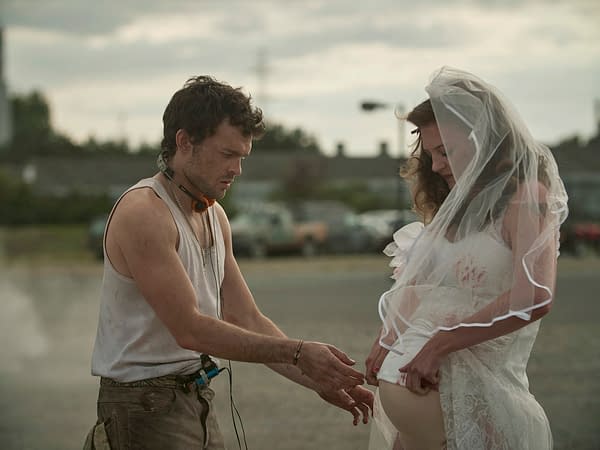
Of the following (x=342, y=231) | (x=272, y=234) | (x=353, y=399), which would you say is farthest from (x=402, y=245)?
(x=342, y=231)

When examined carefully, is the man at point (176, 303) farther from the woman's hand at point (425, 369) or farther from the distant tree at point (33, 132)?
the distant tree at point (33, 132)

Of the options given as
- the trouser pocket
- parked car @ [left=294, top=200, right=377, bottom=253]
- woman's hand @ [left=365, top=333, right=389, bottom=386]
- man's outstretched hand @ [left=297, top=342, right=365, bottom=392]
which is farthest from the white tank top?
parked car @ [left=294, top=200, right=377, bottom=253]

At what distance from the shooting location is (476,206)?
3.09 meters

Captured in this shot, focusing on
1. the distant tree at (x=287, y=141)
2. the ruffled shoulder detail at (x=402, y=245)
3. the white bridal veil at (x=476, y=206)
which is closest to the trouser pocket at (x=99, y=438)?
the white bridal veil at (x=476, y=206)

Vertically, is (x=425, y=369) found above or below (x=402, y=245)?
below

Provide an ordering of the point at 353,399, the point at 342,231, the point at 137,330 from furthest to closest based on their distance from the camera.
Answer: the point at 342,231, the point at 353,399, the point at 137,330

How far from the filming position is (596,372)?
998 cm

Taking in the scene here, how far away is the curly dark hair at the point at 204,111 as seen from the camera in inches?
129

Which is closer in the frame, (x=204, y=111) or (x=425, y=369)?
(x=425, y=369)

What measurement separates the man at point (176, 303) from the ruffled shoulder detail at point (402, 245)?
1.41ft

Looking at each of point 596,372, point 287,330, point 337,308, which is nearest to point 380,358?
point 596,372

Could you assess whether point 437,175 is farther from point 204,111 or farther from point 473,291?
point 204,111

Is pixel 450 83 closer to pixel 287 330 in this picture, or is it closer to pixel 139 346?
pixel 139 346

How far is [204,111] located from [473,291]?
3.85ft
